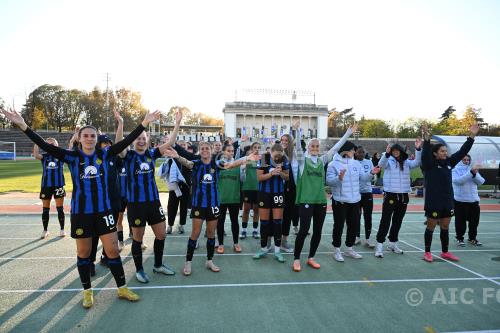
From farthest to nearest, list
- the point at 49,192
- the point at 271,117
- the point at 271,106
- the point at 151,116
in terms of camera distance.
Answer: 1. the point at 271,117
2. the point at 271,106
3. the point at 49,192
4. the point at 151,116

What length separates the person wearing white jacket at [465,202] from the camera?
7730 millimetres

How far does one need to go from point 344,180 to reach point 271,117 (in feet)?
231

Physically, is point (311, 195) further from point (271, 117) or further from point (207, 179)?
point (271, 117)

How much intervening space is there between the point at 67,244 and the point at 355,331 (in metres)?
6.15

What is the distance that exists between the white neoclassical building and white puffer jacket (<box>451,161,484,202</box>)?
65590 mm

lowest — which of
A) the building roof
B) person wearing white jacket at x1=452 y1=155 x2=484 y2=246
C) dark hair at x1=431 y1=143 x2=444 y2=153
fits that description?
person wearing white jacket at x1=452 y1=155 x2=484 y2=246

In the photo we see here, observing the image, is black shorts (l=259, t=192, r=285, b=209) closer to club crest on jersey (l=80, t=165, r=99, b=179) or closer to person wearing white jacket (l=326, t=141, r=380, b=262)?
person wearing white jacket (l=326, t=141, r=380, b=262)

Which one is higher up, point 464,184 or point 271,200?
point 464,184

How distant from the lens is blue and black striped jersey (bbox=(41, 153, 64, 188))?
7.43 metres

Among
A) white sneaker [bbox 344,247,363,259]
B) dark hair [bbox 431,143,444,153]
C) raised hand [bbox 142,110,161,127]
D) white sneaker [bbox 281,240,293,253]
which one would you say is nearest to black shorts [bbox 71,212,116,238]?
raised hand [bbox 142,110,161,127]

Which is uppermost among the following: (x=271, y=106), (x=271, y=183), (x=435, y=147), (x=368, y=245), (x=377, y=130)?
(x=271, y=106)

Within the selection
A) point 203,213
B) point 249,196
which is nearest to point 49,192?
point 203,213

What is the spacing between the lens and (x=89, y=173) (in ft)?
14.0

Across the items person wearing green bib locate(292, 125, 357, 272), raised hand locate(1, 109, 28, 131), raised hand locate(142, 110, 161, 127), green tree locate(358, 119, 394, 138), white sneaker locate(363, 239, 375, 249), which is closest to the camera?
raised hand locate(1, 109, 28, 131)
